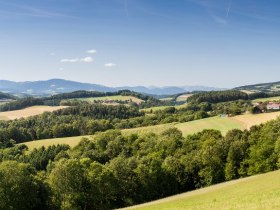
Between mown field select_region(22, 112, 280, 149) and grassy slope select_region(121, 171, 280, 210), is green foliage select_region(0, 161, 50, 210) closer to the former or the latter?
grassy slope select_region(121, 171, 280, 210)

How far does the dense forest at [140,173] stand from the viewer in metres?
61.5

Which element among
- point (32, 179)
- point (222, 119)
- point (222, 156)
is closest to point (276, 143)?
point (222, 156)

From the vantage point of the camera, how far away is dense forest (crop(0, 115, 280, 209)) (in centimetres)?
6150

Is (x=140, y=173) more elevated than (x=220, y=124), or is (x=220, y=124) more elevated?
(x=220, y=124)

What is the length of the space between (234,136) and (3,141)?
105257mm

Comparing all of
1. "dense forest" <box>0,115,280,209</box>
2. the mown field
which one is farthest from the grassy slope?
the mown field

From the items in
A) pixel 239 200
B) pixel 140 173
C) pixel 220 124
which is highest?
pixel 239 200

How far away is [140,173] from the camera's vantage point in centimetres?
7538

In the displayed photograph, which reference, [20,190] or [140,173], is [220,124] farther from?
[20,190]

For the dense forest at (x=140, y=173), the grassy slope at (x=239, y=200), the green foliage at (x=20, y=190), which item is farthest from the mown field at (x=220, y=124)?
the grassy slope at (x=239, y=200)

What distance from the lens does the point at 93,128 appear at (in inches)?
7170

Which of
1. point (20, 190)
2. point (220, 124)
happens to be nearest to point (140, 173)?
point (20, 190)

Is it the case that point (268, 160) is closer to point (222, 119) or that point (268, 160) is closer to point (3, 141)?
point (222, 119)

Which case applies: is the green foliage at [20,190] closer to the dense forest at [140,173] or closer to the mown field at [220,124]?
the dense forest at [140,173]
